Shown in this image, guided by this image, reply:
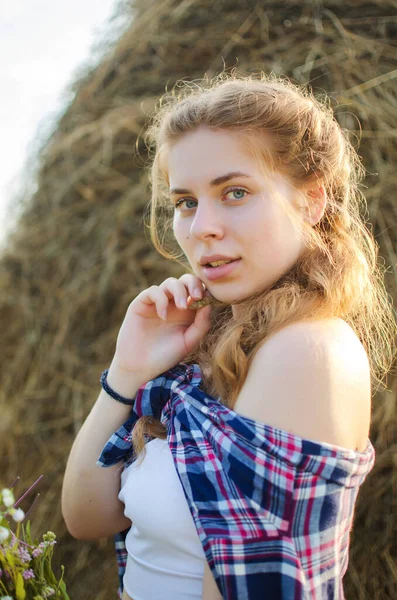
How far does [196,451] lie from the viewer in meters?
0.98

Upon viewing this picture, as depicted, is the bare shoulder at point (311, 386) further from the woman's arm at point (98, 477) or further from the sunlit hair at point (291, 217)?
the woman's arm at point (98, 477)

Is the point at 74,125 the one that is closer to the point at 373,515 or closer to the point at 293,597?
the point at 373,515

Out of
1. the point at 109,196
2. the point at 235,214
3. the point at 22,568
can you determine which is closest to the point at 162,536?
the point at 22,568

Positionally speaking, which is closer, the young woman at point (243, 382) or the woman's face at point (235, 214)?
the young woman at point (243, 382)

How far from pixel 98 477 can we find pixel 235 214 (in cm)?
57

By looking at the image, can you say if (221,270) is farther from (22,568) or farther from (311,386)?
(22,568)

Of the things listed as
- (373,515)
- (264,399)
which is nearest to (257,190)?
(264,399)

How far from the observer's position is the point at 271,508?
2.85ft

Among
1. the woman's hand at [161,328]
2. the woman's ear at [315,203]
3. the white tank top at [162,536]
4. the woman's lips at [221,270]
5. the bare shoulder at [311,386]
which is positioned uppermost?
the woman's ear at [315,203]

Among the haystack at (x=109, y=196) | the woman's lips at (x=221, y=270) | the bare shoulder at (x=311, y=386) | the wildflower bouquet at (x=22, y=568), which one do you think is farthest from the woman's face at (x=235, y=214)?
the haystack at (x=109, y=196)

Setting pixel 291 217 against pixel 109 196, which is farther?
pixel 109 196

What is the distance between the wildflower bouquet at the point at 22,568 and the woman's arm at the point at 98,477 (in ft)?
0.57

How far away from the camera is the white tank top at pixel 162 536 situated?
987 millimetres

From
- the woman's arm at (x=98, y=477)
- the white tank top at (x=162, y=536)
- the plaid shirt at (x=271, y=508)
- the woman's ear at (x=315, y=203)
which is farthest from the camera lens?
the woman's arm at (x=98, y=477)
